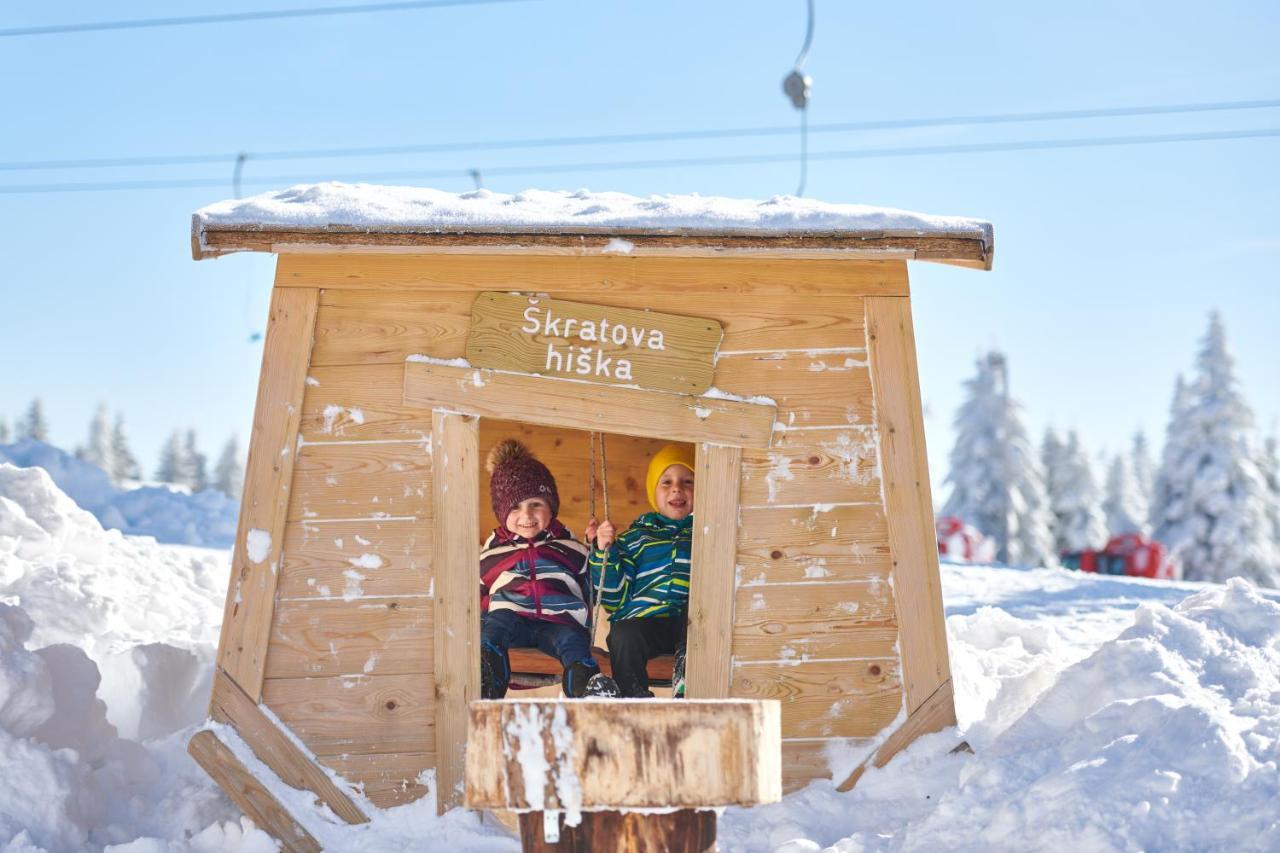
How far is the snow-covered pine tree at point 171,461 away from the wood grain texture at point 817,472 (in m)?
64.6

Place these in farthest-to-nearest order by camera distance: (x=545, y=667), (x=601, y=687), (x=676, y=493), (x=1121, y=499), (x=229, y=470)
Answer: (x=229, y=470) < (x=1121, y=499) < (x=545, y=667) < (x=676, y=493) < (x=601, y=687)

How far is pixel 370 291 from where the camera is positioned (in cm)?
567

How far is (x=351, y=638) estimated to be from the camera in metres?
5.56

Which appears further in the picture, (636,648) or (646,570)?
(646,570)

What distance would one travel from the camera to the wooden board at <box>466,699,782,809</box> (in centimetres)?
299

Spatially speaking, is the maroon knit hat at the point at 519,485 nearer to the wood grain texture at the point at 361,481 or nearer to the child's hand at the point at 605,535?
the child's hand at the point at 605,535

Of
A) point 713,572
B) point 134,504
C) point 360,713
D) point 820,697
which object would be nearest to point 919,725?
point 820,697

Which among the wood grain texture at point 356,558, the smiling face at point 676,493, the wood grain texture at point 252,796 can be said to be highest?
the smiling face at point 676,493

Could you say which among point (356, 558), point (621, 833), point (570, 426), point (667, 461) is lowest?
point (621, 833)

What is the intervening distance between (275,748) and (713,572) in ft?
6.52

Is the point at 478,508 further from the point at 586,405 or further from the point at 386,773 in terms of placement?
the point at 386,773

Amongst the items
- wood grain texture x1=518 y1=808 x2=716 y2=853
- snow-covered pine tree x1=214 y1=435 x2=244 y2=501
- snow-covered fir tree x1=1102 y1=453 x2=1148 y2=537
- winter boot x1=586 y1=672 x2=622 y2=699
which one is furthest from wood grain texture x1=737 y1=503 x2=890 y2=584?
snow-covered pine tree x1=214 y1=435 x2=244 y2=501

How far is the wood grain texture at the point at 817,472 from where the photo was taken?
5.61 m

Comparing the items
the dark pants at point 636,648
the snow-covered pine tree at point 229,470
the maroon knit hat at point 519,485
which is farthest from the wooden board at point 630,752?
the snow-covered pine tree at point 229,470
